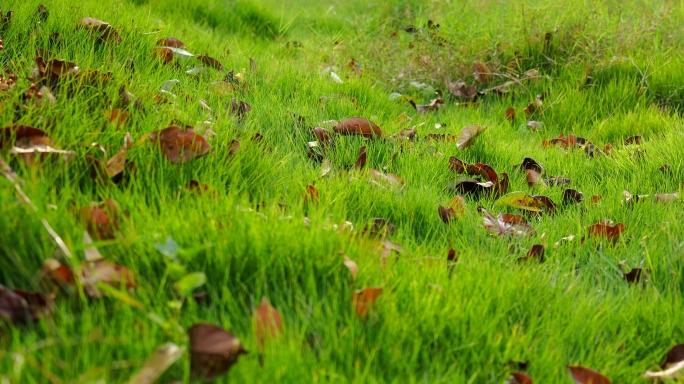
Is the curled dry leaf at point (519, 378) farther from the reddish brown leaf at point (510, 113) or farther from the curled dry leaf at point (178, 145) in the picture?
the reddish brown leaf at point (510, 113)

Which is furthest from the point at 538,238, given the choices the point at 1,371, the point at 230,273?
the point at 1,371

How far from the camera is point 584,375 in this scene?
1.58m

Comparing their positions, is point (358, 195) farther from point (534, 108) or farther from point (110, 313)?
point (534, 108)

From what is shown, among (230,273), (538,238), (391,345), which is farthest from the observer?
(538,238)

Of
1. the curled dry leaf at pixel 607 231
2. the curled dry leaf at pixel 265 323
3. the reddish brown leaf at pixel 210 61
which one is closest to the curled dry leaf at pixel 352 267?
the curled dry leaf at pixel 265 323

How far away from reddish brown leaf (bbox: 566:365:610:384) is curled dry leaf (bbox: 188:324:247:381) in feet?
2.74

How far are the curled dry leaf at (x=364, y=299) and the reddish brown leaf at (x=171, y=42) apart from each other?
2.73m

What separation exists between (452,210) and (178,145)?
3.82ft

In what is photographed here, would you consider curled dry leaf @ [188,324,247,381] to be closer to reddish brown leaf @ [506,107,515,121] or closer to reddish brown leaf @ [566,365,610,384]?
reddish brown leaf @ [566,365,610,384]

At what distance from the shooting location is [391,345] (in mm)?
1592

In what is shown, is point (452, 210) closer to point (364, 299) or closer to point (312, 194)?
point (312, 194)

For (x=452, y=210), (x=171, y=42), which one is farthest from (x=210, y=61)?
(x=452, y=210)

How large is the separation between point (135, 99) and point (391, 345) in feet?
5.26

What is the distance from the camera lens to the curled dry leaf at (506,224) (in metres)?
2.58
